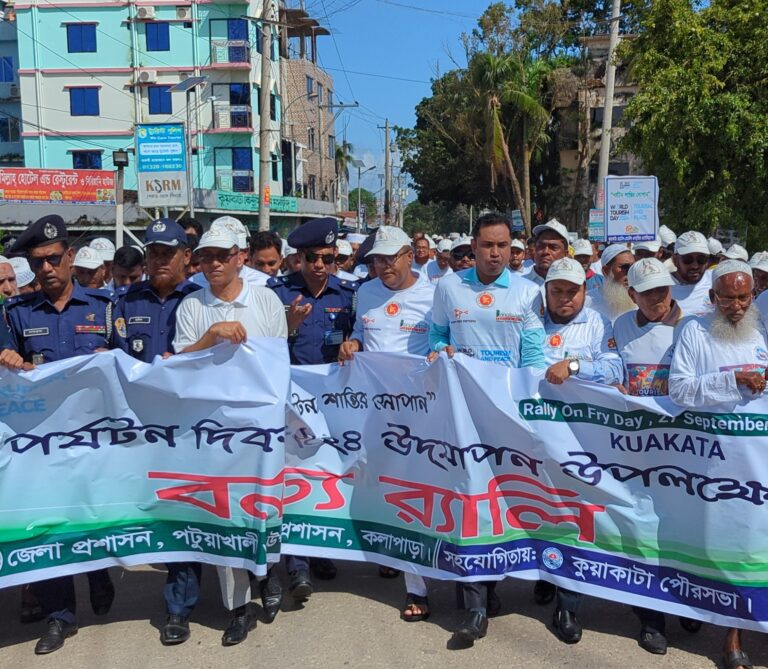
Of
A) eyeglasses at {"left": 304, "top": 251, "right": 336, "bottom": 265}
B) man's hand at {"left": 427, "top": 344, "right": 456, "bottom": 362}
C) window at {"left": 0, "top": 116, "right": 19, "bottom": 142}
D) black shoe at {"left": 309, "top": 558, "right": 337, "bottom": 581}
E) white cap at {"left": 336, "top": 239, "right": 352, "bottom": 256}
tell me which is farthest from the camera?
window at {"left": 0, "top": 116, "right": 19, "bottom": 142}

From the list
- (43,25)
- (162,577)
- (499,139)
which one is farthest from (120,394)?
(43,25)

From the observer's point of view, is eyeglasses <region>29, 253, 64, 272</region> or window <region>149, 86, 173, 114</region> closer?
eyeglasses <region>29, 253, 64, 272</region>

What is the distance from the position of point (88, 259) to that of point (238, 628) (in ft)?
12.3

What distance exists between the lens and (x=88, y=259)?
6.98m

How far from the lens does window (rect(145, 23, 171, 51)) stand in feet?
148

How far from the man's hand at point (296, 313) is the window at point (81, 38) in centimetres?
4562

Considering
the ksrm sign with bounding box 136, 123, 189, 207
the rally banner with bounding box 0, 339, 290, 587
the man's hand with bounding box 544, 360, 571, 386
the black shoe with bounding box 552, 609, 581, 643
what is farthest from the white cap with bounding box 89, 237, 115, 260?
the ksrm sign with bounding box 136, 123, 189, 207

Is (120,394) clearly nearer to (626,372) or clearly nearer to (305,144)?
(626,372)

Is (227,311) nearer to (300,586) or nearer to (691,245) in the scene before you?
(300,586)

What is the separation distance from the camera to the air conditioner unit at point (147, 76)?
44.9m

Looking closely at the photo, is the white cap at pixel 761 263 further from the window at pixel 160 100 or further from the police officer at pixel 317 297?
the window at pixel 160 100

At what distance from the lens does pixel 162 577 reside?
207 inches

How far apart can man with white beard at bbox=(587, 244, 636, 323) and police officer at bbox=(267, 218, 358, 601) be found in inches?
71.6

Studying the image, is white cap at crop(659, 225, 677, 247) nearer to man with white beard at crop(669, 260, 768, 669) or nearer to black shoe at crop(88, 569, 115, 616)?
man with white beard at crop(669, 260, 768, 669)
